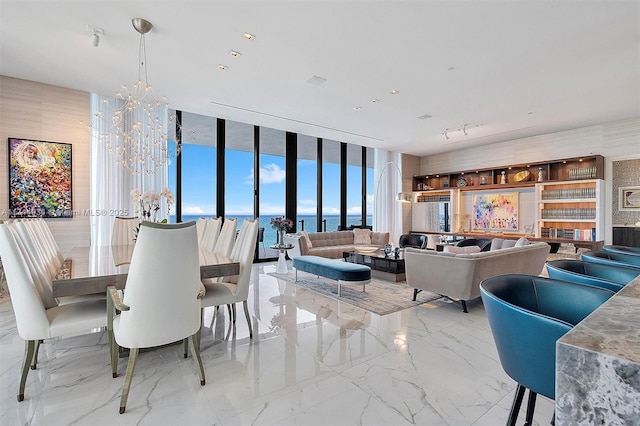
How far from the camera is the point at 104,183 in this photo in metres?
5.44

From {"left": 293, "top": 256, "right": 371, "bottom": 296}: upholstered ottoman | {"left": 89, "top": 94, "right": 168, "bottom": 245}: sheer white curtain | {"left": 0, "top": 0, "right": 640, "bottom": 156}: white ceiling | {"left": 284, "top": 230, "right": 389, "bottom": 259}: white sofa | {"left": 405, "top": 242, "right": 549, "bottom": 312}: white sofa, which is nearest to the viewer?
{"left": 0, "top": 0, "right": 640, "bottom": 156}: white ceiling

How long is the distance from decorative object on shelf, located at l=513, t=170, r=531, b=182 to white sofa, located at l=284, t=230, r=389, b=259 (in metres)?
3.52

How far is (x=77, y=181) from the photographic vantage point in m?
5.17

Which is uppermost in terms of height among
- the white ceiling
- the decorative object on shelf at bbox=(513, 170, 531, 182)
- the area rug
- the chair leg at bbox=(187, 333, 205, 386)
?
the white ceiling

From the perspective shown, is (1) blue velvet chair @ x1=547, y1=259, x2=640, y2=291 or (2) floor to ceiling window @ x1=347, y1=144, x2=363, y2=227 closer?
(1) blue velvet chair @ x1=547, y1=259, x2=640, y2=291

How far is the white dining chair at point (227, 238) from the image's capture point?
354 centimetres

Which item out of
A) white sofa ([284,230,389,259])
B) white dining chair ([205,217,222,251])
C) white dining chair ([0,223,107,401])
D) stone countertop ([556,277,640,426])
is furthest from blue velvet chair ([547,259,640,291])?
white sofa ([284,230,389,259])

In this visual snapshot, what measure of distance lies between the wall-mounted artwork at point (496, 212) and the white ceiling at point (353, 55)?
2457 mm

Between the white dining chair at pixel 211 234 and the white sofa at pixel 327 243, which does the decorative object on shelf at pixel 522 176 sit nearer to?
the white sofa at pixel 327 243

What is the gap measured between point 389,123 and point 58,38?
538 centimetres

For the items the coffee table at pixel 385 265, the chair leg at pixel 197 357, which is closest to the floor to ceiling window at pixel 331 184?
the coffee table at pixel 385 265

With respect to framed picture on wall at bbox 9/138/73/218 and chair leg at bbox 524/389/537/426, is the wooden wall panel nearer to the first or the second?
framed picture on wall at bbox 9/138/73/218

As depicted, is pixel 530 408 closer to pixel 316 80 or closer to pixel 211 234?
pixel 211 234

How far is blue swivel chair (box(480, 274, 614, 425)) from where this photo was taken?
1225mm
